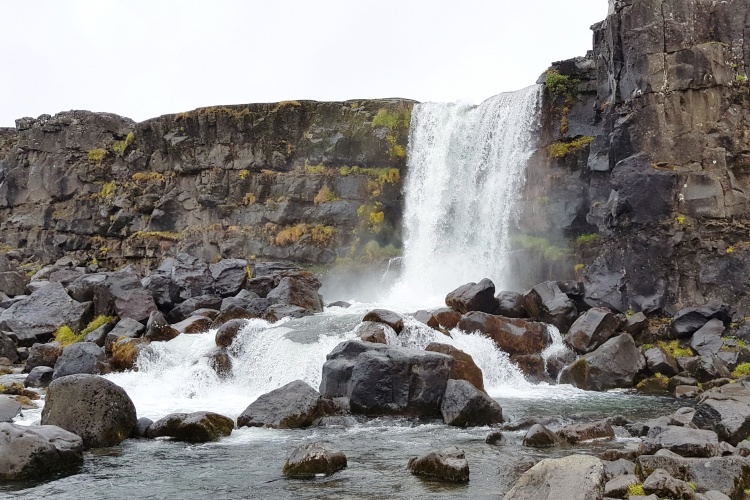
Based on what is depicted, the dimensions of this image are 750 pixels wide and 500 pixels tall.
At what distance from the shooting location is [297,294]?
25828 millimetres

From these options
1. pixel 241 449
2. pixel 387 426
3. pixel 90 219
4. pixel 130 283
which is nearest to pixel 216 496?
pixel 241 449

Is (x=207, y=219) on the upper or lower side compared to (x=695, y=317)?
upper

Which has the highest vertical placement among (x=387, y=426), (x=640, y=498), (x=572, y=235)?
(x=572, y=235)

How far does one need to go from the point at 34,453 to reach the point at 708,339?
61.0ft

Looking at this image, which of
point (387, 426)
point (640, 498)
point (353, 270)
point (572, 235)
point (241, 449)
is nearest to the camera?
point (640, 498)

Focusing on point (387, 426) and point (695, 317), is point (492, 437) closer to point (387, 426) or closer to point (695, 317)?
point (387, 426)

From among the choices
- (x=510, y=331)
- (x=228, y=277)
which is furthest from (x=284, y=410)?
(x=228, y=277)

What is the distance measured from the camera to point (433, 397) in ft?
49.5

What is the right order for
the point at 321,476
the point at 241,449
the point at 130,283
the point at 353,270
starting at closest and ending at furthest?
1. the point at 321,476
2. the point at 241,449
3. the point at 130,283
4. the point at 353,270

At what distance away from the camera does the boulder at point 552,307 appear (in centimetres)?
2352

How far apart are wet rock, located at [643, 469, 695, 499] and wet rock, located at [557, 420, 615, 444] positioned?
159 inches

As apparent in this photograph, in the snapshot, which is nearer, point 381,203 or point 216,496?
point 216,496

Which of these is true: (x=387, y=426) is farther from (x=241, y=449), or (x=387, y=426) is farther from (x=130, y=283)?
(x=130, y=283)

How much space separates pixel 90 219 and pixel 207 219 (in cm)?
1103
